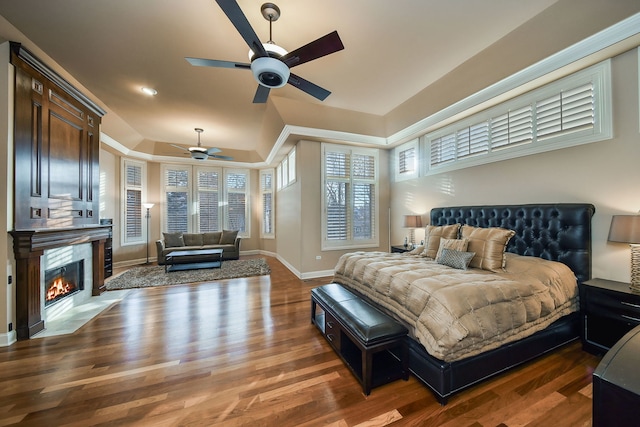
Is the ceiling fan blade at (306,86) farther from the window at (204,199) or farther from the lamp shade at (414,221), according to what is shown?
the window at (204,199)

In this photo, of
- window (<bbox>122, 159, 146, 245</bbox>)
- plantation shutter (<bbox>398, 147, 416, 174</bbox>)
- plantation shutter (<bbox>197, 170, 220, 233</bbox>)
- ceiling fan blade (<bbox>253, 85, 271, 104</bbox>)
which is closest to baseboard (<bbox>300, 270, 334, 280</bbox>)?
plantation shutter (<bbox>398, 147, 416, 174</bbox>)

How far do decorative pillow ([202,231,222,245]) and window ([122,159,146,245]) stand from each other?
1634 mm

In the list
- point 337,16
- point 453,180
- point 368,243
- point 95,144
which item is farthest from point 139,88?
point 453,180

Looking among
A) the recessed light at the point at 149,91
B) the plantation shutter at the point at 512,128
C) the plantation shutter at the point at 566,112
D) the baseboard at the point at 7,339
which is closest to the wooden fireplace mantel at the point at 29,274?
the baseboard at the point at 7,339

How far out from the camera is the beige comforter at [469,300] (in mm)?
1696

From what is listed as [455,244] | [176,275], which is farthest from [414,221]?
[176,275]

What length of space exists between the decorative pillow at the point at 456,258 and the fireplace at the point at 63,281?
16.5ft

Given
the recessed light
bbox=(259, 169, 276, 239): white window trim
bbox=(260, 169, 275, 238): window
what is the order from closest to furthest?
the recessed light, bbox=(259, 169, 276, 239): white window trim, bbox=(260, 169, 275, 238): window

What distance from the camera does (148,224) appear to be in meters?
6.95

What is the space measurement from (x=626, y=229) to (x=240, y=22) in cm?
373

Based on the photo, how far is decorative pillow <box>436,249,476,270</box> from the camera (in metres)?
2.61

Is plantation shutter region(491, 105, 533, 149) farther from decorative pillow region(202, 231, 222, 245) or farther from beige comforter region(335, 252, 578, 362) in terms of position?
decorative pillow region(202, 231, 222, 245)

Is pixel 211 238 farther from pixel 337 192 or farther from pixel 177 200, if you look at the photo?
pixel 337 192

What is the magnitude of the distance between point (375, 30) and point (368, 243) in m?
3.93
